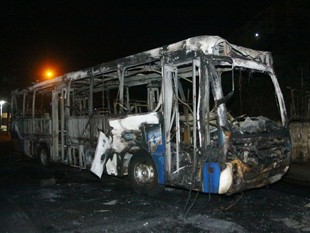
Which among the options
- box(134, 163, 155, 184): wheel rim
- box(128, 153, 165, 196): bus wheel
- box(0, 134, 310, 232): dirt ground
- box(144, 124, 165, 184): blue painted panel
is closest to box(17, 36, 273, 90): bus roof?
box(144, 124, 165, 184): blue painted panel

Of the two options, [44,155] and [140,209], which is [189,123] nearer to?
[140,209]

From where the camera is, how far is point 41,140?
10969 mm

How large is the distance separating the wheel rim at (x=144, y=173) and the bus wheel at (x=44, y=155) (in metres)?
4.66

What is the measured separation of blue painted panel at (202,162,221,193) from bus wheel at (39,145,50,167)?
258 inches

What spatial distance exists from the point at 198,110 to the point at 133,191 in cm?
281

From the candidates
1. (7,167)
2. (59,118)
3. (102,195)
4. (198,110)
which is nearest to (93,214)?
(102,195)

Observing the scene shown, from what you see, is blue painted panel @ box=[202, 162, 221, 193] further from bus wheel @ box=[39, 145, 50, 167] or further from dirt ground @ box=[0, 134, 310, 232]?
bus wheel @ box=[39, 145, 50, 167]

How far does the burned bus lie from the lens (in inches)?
216

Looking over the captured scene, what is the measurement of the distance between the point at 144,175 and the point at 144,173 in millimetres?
39

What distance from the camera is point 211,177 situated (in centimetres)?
542

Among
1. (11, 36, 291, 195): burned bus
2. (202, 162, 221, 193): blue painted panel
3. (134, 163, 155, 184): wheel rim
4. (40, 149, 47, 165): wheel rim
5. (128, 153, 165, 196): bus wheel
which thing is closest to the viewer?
(202, 162, 221, 193): blue painted panel

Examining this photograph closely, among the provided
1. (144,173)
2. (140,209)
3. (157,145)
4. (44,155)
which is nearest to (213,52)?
(157,145)

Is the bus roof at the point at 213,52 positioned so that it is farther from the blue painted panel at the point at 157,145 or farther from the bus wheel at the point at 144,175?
the bus wheel at the point at 144,175

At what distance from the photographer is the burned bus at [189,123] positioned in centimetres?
549
